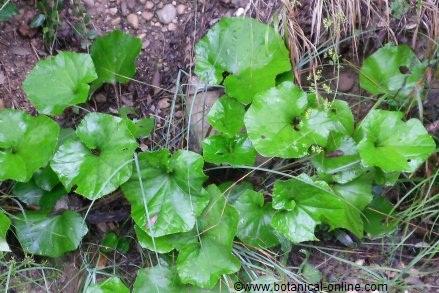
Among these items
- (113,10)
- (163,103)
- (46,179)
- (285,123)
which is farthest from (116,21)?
(285,123)

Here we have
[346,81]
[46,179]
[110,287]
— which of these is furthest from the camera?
[346,81]

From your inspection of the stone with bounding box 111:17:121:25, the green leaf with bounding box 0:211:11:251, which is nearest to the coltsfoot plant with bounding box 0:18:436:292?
the green leaf with bounding box 0:211:11:251

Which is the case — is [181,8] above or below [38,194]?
above

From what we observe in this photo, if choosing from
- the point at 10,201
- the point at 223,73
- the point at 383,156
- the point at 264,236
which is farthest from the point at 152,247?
the point at 383,156

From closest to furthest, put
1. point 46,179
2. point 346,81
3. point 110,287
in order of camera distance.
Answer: point 110,287, point 46,179, point 346,81

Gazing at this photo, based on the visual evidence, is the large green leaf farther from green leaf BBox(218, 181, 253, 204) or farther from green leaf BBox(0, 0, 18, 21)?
green leaf BBox(0, 0, 18, 21)

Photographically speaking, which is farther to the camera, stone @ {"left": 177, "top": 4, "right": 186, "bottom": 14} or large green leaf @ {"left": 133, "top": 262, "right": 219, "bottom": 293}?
stone @ {"left": 177, "top": 4, "right": 186, "bottom": 14}

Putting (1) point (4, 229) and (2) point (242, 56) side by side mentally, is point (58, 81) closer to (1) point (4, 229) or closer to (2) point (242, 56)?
(1) point (4, 229)
